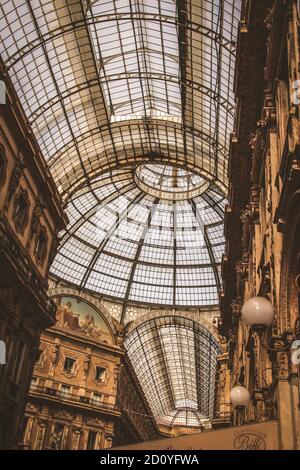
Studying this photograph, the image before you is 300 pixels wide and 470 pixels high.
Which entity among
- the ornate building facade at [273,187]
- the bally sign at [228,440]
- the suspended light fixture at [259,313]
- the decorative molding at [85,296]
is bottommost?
the bally sign at [228,440]

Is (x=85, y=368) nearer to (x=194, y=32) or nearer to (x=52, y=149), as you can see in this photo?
(x=52, y=149)

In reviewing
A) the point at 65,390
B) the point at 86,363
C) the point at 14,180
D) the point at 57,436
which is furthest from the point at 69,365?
the point at 14,180

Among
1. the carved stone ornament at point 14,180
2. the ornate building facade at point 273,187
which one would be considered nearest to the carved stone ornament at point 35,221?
the carved stone ornament at point 14,180

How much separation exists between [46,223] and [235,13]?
47.5 ft

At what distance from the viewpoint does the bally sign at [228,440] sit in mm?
10289

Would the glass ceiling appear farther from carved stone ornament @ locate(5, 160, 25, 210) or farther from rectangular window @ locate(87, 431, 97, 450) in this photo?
rectangular window @ locate(87, 431, 97, 450)

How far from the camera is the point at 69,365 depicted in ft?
142

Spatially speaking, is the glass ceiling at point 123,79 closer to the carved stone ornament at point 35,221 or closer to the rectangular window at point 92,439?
the carved stone ornament at point 35,221

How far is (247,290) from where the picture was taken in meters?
20.6

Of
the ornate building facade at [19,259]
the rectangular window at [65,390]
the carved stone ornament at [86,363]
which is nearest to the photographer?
the ornate building facade at [19,259]

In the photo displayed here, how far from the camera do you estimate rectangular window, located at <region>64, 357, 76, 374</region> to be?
42894 millimetres

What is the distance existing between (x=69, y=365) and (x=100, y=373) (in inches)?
130

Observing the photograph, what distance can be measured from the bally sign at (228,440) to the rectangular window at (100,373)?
1393 inches

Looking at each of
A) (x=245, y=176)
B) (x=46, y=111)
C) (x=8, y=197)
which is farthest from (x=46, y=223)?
(x=245, y=176)
